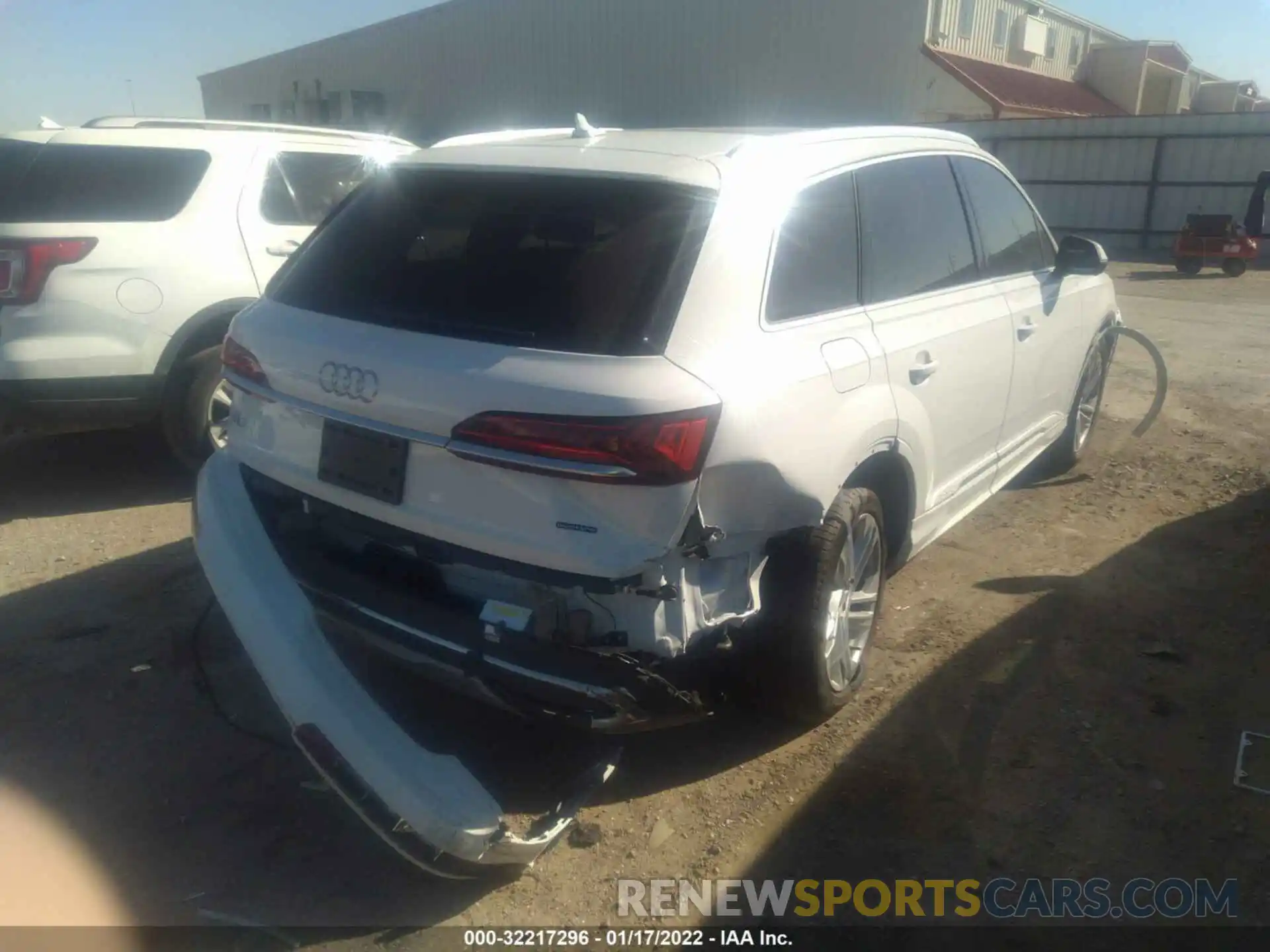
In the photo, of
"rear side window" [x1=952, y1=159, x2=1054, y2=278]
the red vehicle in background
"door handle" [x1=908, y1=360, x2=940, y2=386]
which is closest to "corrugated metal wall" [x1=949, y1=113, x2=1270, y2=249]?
the red vehicle in background

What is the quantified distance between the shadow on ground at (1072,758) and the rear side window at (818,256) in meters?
1.43

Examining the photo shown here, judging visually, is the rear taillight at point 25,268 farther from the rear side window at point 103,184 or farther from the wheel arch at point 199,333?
the wheel arch at point 199,333

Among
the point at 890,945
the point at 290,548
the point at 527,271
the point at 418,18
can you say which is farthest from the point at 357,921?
the point at 418,18

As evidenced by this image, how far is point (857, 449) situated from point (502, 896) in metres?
1.61

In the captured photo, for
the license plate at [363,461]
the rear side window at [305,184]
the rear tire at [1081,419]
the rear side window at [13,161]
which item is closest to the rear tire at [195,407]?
the rear side window at [305,184]

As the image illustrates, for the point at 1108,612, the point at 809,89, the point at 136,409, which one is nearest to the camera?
the point at 1108,612

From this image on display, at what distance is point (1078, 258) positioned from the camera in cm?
487

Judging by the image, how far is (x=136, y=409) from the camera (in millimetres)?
5082

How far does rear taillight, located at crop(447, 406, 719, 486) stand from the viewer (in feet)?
7.99

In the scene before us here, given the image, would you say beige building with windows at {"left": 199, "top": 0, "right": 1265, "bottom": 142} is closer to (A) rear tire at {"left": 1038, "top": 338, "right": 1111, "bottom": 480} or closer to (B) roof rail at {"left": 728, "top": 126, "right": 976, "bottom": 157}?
(A) rear tire at {"left": 1038, "top": 338, "right": 1111, "bottom": 480}

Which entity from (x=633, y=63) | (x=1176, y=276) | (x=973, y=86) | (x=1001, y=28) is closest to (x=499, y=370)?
(x=1176, y=276)

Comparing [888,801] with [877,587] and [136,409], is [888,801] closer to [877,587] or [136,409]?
[877,587]

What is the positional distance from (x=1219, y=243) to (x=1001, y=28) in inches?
543

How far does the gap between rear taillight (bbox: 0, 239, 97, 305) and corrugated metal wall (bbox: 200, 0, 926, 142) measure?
23.5m
